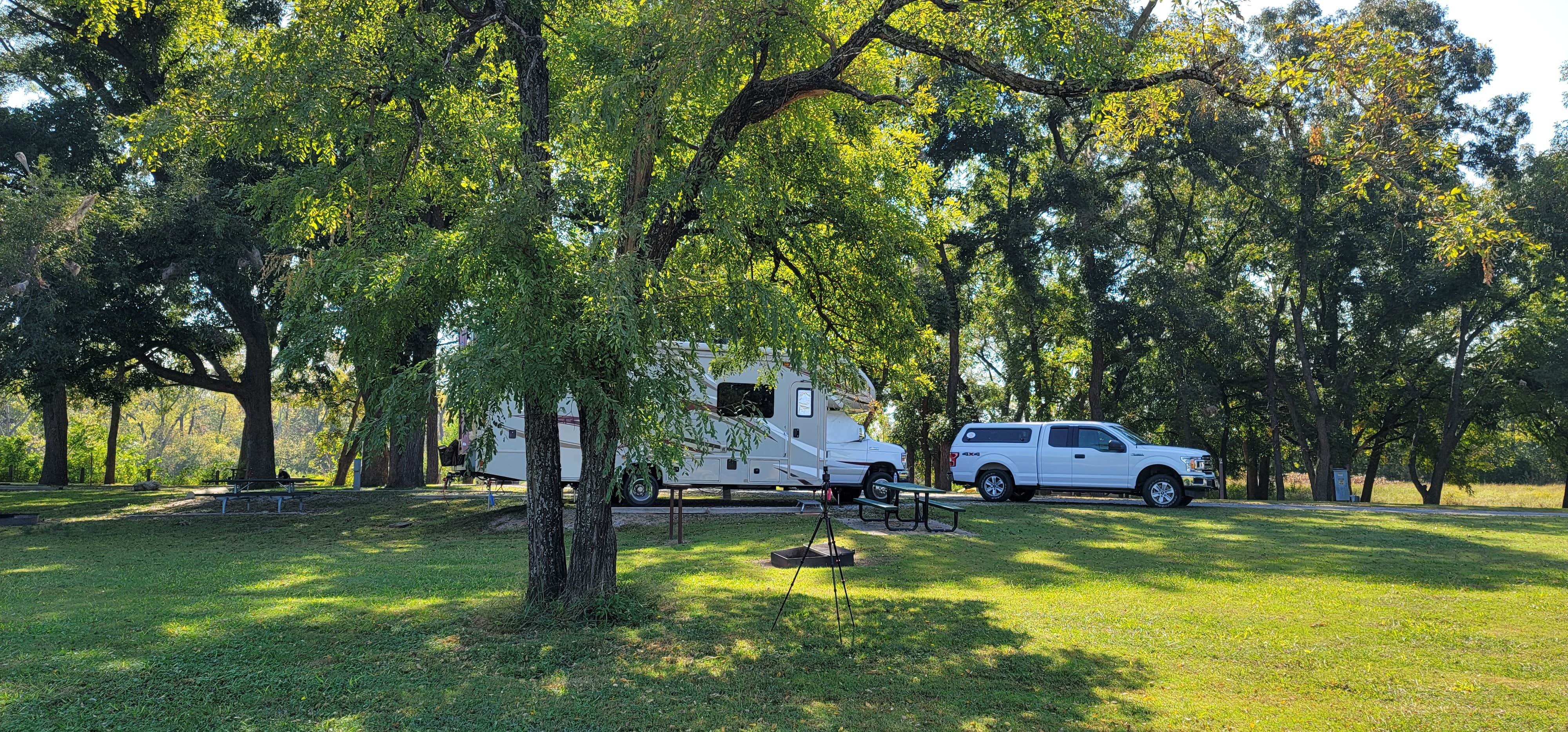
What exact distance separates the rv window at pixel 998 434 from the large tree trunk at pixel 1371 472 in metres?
17.3

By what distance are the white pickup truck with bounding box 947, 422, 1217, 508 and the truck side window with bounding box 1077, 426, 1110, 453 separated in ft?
0.04

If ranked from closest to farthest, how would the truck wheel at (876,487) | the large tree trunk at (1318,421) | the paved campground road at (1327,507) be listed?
the paved campground road at (1327,507) < the truck wheel at (876,487) < the large tree trunk at (1318,421)

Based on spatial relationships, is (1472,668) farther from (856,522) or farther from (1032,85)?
(856,522)

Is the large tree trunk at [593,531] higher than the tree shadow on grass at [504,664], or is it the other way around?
the large tree trunk at [593,531]

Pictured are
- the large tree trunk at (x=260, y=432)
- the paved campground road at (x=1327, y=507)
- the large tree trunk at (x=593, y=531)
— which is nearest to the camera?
the large tree trunk at (x=593, y=531)

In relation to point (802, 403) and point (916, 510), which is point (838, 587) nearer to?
point (916, 510)

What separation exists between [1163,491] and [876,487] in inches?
215

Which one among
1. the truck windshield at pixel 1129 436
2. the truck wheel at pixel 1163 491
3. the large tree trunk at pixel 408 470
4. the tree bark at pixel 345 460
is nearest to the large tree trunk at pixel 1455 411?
the truck windshield at pixel 1129 436

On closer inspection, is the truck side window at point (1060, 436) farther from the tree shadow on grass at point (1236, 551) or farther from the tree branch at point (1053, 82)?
the tree branch at point (1053, 82)

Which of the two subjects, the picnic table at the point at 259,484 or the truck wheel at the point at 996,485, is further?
the truck wheel at the point at 996,485

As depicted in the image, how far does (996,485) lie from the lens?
19.3 m

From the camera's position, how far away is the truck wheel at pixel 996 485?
19.2 meters

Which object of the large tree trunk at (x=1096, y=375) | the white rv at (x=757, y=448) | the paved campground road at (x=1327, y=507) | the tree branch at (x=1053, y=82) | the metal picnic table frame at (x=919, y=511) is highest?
the tree branch at (x=1053, y=82)

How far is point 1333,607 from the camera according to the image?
745 centimetres
